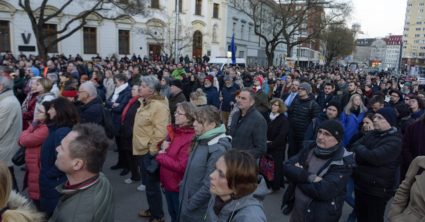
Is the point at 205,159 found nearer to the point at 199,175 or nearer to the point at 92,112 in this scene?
the point at 199,175

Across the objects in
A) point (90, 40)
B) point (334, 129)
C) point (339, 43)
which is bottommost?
point (334, 129)

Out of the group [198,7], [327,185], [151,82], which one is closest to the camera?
[327,185]

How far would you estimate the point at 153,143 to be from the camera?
15.4ft

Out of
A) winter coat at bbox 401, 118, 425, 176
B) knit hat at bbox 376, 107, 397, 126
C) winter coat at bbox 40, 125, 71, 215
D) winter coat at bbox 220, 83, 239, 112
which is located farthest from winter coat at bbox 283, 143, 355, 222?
winter coat at bbox 220, 83, 239, 112

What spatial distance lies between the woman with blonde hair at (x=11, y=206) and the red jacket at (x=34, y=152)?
1.82 metres

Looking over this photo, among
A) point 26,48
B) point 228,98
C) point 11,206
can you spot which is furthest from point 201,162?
point 26,48

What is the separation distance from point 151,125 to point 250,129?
1445mm

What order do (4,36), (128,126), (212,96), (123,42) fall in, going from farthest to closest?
(123,42) → (4,36) → (212,96) → (128,126)

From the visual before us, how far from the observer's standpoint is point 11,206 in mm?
1839

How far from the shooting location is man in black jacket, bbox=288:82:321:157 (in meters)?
6.52

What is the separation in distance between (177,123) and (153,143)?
1.02 metres

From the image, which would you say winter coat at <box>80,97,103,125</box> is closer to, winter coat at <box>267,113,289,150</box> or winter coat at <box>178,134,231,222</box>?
winter coat at <box>178,134,231,222</box>

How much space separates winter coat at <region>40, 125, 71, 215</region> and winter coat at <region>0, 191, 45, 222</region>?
131 centimetres

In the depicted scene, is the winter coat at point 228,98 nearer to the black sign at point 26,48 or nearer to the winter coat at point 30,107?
the winter coat at point 30,107
